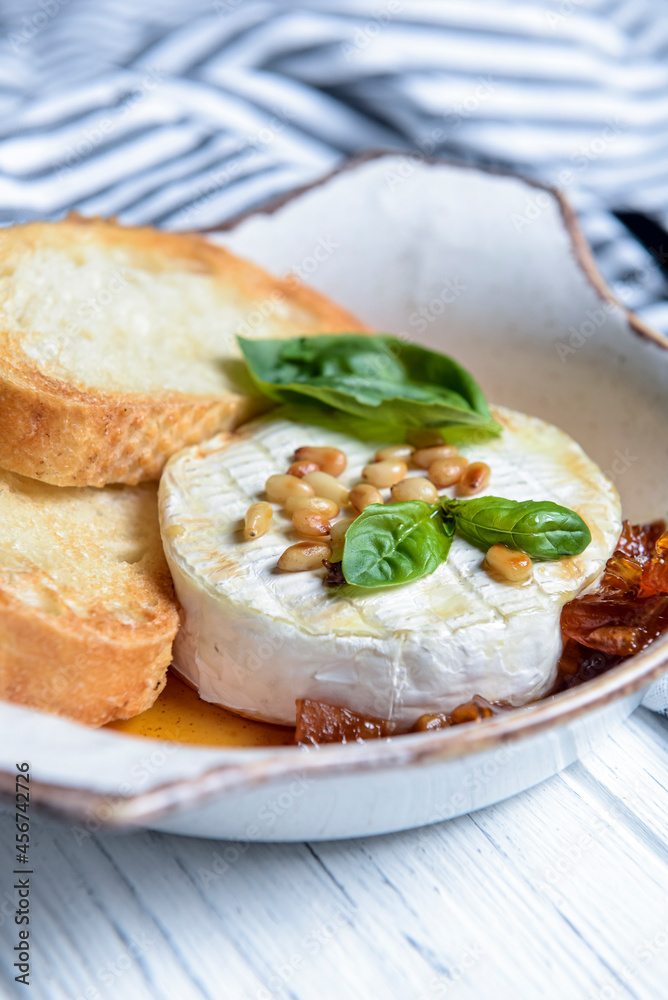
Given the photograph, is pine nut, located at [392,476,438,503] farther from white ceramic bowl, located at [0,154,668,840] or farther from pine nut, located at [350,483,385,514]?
white ceramic bowl, located at [0,154,668,840]

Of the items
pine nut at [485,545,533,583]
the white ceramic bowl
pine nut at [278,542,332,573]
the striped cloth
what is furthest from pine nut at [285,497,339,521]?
the striped cloth

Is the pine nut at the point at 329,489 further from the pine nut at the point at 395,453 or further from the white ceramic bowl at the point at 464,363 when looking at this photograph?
the white ceramic bowl at the point at 464,363

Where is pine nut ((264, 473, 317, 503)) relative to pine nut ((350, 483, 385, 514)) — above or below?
below

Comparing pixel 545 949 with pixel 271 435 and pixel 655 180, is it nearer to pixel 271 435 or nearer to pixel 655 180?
pixel 271 435

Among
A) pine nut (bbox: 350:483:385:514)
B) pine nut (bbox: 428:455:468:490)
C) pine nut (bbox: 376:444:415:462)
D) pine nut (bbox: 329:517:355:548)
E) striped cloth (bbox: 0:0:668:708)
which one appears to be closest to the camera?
pine nut (bbox: 329:517:355:548)

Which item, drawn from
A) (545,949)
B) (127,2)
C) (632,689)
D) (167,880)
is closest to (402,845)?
(545,949)


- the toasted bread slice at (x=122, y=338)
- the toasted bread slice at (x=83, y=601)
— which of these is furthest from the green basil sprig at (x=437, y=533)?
the toasted bread slice at (x=122, y=338)
